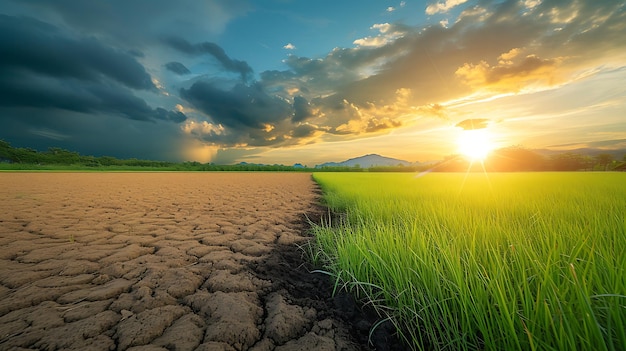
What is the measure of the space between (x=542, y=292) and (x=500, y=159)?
33251 millimetres

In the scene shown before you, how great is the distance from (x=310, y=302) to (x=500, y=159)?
109 feet

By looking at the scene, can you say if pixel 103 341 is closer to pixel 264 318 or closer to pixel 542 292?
pixel 264 318

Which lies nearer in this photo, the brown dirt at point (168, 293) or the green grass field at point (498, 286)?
the green grass field at point (498, 286)

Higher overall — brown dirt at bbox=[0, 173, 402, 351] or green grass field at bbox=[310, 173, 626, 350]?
green grass field at bbox=[310, 173, 626, 350]

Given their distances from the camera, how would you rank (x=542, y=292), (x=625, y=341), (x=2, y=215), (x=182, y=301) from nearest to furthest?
(x=625, y=341) < (x=542, y=292) < (x=182, y=301) < (x=2, y=215)

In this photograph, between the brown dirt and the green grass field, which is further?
the brown dirt

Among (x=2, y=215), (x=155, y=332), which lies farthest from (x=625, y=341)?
(x=2, y=215)

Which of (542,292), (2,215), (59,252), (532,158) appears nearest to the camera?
(542,292)

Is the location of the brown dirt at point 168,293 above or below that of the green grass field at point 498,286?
below

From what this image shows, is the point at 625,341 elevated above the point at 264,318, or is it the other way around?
the point at 625,341

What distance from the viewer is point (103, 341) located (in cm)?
120

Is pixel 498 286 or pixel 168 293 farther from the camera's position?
pixel 168 293

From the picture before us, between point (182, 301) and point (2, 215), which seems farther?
point (2, 215)

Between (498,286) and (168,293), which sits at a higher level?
(498,286)
